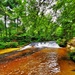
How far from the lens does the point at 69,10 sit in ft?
57.1

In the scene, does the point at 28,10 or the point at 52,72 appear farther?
the point at 28,10

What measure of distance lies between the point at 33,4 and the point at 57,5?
243 centimetres

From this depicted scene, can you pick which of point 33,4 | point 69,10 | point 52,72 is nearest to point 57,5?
point 69,10

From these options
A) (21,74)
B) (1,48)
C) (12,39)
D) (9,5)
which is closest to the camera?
(21,74)

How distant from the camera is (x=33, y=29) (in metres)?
18.2

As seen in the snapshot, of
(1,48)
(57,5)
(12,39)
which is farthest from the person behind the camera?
(12,39)

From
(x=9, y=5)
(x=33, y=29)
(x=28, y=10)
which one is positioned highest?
(x=9, y=5)

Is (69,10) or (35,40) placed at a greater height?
(69,10)

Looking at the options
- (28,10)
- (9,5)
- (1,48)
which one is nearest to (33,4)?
(28,10)

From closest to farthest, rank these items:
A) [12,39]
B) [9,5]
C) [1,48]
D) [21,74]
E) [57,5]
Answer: [21,74] < [57,5] < [1,48] < [12,39] < [9,5]

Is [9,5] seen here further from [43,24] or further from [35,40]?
[43,24]

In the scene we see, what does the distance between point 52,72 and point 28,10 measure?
24.7ft

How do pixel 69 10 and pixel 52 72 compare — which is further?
pixel 69 10

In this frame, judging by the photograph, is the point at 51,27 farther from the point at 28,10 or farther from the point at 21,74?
the point at 21,74
